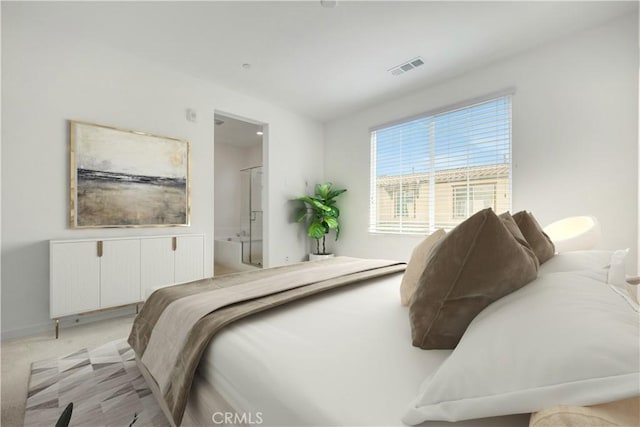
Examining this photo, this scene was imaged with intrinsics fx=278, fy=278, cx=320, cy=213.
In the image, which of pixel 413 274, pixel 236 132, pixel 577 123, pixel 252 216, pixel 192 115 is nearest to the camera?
pixel 413 274

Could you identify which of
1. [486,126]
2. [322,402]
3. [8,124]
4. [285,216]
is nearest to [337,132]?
[285,216]

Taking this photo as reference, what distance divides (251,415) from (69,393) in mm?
1549

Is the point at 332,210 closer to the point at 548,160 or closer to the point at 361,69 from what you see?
the point at 361,69

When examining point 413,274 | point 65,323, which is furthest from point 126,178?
point 413,274

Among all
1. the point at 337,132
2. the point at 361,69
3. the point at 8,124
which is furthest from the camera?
the point at 337,132

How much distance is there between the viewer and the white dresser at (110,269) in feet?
7.98

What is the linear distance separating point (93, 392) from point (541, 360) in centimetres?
216

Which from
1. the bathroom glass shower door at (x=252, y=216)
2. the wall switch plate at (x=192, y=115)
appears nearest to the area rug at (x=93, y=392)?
the wall switch plate at (x=192, y=115)

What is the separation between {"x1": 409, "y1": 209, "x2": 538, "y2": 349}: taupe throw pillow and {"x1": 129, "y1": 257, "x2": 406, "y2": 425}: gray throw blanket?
677mm

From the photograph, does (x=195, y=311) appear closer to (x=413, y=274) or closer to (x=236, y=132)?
(x=413, y=274)

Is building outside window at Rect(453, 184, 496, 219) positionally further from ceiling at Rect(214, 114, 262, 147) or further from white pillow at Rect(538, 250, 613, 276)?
ceiling at Rect(214, 114, 262, 147)

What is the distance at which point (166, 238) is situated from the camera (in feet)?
9.97

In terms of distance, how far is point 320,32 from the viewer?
261 cm

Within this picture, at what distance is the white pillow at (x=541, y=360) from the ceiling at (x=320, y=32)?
2537mm
